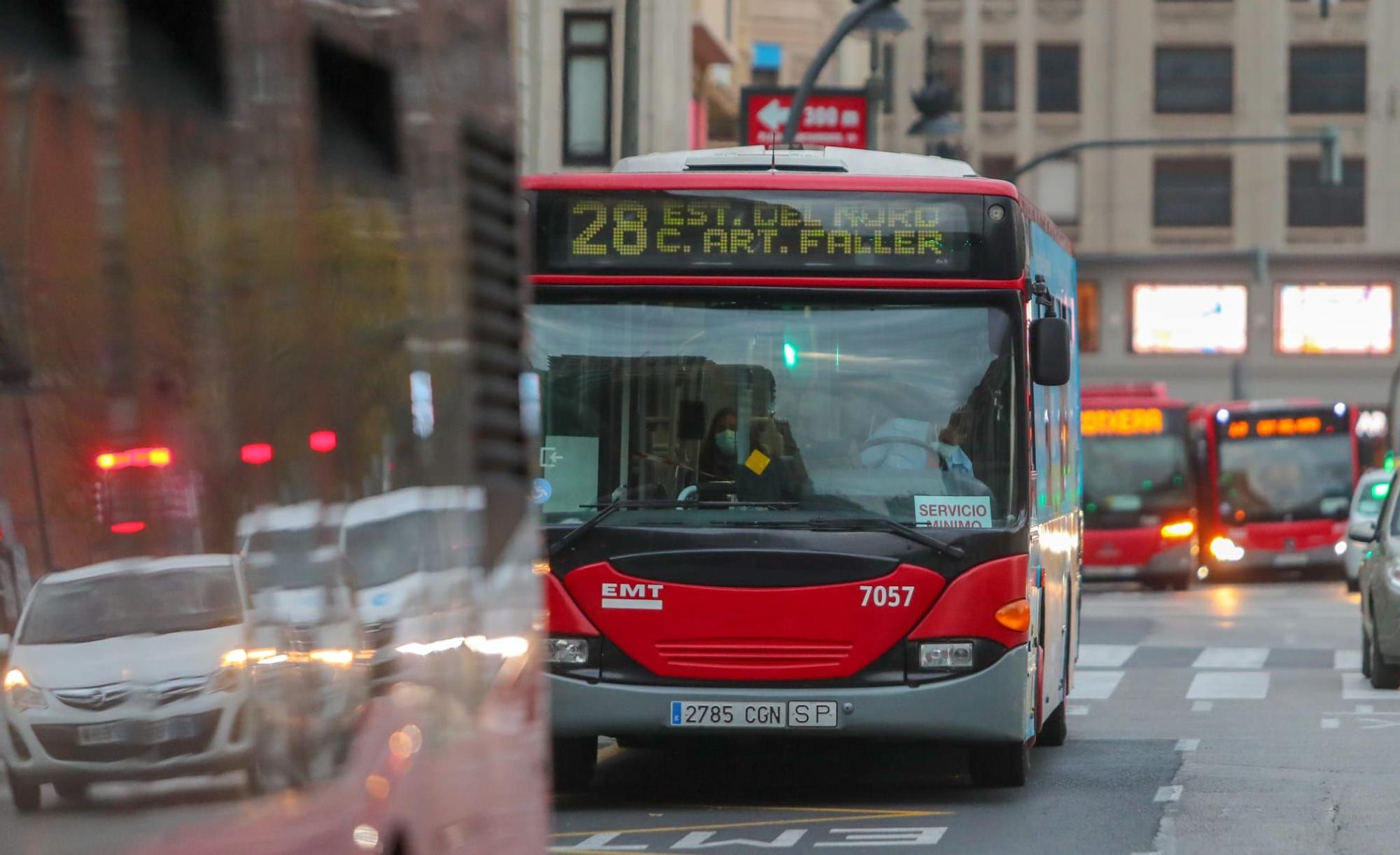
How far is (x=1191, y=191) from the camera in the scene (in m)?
68.9

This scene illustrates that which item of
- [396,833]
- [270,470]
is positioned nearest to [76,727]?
[270,470]

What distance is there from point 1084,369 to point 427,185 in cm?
6719

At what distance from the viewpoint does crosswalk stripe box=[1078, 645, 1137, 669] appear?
20.1m

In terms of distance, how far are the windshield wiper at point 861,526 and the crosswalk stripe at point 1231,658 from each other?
33.1ft

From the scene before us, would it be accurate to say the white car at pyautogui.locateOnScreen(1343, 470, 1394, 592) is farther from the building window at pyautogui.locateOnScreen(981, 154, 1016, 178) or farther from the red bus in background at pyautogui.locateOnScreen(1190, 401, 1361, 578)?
the building window at pyautogui.locateOnScreen(981, 154, 1016, 178)

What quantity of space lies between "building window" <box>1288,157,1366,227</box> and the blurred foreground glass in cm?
6590

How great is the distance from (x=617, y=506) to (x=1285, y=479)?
34168 millimetres

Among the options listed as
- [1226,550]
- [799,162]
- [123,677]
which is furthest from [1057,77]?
[123,677]

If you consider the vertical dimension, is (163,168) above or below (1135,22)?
below

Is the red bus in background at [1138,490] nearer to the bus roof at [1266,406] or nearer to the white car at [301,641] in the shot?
the bus roof at [1266,406]

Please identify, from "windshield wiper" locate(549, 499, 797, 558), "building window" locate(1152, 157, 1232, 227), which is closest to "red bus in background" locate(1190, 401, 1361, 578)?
"building window" locate(1152, 157, 1232, 227)

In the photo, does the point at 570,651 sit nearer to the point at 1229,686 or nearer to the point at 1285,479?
the point at 1229,686

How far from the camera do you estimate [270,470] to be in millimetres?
3357

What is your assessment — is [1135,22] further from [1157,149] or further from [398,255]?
[398,255]
